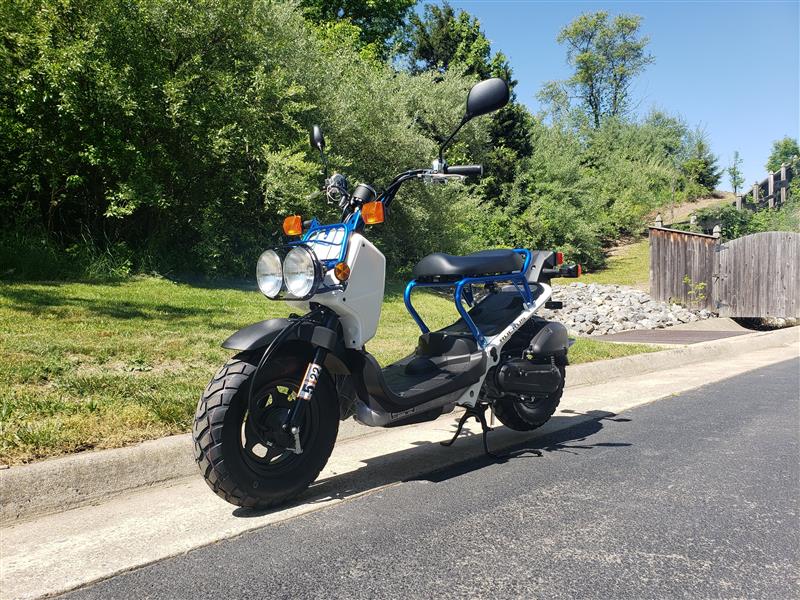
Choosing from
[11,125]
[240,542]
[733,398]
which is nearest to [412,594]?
[240,542]

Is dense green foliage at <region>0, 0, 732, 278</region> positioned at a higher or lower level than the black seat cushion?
higher

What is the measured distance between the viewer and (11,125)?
10.5m

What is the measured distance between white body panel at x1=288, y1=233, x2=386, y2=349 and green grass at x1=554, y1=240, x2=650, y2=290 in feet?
58.0

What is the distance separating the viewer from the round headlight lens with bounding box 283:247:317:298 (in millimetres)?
3184

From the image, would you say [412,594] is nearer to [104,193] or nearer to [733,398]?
[733,398]

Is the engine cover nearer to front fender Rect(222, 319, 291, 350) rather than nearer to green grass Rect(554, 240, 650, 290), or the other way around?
front fender Rect(222, 319, 291, 350)

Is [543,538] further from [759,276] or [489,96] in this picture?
[759,276]

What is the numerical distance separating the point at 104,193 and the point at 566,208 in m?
16.9

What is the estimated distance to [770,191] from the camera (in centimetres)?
3178

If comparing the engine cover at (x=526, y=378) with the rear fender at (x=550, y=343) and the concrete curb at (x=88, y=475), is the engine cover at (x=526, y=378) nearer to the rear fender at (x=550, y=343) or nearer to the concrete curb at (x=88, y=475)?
the rear fender at (x=550, y=343)

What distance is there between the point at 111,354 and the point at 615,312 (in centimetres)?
1246

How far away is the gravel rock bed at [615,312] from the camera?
1426 centimetres

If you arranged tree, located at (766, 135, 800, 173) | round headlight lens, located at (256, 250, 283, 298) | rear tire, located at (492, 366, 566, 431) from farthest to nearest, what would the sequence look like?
tree, located at (766, 135, 800, 173)
rear tire, located at (492, 366, 566, 431)
round headlight lens, located at (256, 250, 283, 298)

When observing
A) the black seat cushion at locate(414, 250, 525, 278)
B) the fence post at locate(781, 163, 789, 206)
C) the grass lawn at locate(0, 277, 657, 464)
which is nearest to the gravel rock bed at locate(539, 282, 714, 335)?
the grass lawn at locate(0, 277, 657, 464)
